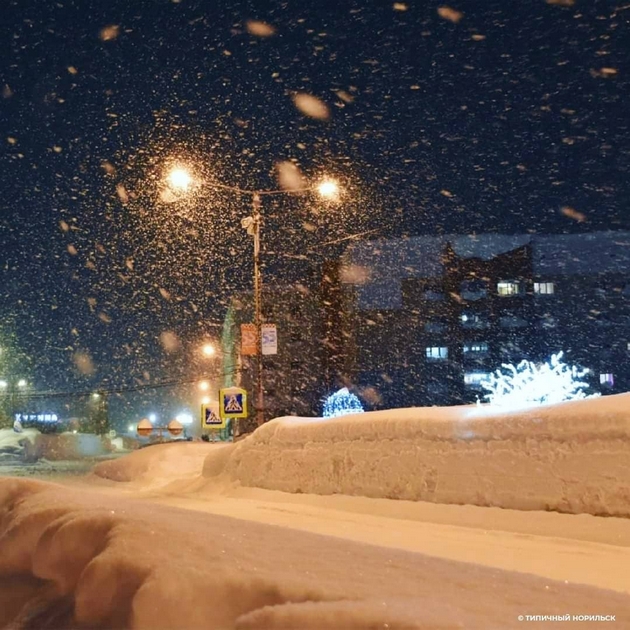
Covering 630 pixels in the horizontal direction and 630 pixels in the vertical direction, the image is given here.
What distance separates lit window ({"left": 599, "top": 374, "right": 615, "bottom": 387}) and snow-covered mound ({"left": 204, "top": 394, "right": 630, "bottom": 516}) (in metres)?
52.1

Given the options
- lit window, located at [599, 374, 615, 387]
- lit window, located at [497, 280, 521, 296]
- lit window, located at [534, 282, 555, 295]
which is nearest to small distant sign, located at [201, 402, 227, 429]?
lit window, located at [599, 374, 615, 387]

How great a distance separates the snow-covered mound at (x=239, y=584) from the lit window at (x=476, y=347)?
6462cm

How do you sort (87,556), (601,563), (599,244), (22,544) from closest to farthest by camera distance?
(87,556), (22,544), (601,563), (599,244)

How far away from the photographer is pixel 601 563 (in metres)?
8.68

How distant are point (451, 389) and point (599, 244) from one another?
62.9 feet

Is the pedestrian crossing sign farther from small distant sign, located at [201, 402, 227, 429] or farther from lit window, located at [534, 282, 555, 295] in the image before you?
lit window, located at [534, 282, 555, 295]

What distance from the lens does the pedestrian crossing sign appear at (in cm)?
2244

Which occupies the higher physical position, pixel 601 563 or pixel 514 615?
pixel 514 615

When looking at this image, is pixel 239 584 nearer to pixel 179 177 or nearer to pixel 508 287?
pixel 179 177

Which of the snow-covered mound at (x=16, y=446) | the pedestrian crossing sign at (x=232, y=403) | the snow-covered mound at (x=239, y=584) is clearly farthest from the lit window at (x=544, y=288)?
the snow-covered mound at (x=239, y=584)

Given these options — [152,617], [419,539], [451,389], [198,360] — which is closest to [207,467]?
[419,539]

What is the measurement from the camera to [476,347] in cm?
7025

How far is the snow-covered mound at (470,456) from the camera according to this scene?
10.6 m

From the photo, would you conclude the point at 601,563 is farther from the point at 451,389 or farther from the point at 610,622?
the point at 451,389
